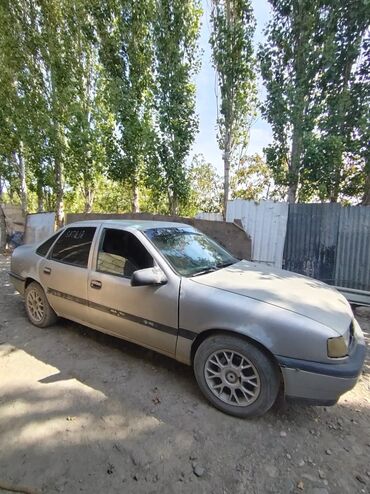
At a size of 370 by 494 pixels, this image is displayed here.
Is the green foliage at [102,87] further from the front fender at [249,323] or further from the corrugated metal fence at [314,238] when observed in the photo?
the front fender at [249,323]

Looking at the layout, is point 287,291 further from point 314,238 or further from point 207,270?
point 314,238

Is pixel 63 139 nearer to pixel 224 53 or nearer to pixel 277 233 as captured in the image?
pixel 224 53

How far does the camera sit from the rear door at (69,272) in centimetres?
323

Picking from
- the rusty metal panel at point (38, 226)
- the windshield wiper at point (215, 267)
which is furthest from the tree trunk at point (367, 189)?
the rusty metal panel at point (38, 226)

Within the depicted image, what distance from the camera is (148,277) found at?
2486 mm

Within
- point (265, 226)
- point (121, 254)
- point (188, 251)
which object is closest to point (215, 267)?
point (188, 251)

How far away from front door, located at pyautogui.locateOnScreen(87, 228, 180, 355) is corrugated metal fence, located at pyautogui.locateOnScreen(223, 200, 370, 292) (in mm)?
4510

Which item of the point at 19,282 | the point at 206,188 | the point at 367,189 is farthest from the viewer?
the point at 206,188

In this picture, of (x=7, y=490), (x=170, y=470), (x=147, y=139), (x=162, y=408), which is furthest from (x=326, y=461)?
(x=147, y=139)

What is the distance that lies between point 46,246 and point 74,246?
0.67 meters

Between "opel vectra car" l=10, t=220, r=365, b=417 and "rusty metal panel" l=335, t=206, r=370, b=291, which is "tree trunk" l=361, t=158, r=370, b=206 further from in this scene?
"opel vectra car" l=10, t=220, r=365, b=417

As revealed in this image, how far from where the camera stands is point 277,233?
6543 mm

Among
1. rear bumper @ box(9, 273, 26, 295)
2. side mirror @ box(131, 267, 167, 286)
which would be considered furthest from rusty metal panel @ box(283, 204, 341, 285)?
rear bumper @ box(9, 273, 26, 295)

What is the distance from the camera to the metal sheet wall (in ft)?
21.3
